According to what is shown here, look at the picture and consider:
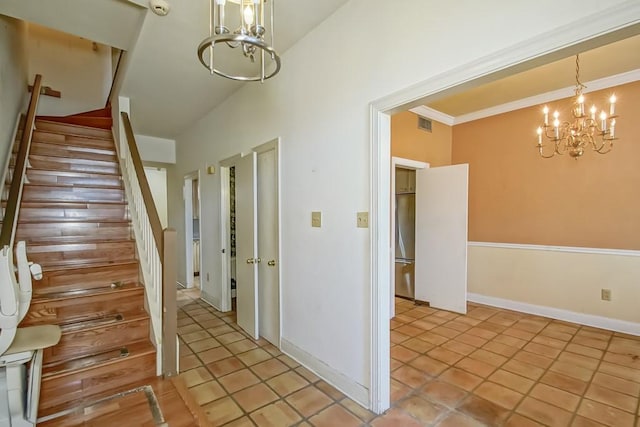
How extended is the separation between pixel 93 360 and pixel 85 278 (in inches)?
29.3

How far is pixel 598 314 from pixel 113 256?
5.38m

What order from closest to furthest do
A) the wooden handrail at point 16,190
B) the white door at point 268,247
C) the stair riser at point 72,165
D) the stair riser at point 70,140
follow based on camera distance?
the wooden handrail at point 16,190, the white door at point 268,247, the stair riser at point 72,165, the stair riser at point 70,140

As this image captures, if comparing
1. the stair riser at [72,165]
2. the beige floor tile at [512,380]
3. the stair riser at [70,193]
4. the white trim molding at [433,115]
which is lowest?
the beige floor tile at [512,380]

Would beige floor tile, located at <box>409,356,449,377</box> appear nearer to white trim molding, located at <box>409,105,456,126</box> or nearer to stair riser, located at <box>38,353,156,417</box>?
stair riser, located at <box>38,353,156,417</box>

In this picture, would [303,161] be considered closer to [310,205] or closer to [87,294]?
[310,205]

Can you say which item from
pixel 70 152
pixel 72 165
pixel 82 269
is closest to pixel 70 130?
pixel 70 152

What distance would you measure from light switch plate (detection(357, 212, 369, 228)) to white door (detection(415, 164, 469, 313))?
92.5 inches

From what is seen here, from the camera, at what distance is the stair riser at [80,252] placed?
2525 millimetres

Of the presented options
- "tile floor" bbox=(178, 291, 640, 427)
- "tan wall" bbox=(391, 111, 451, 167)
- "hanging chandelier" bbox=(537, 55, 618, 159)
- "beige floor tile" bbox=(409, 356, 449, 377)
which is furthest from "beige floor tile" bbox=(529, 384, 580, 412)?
"tan wall" bbox=(391, 111, 451, 167)

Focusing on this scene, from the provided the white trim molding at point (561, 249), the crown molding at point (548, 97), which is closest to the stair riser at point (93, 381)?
the white trim molding at point (561, 249)

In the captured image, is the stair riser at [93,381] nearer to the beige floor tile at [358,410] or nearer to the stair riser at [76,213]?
the beige floor tile at [358,410]

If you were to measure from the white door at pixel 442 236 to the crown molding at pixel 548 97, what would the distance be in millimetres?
1200

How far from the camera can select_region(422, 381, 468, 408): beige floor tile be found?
6.93 feet

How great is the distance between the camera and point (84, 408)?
1835mm
